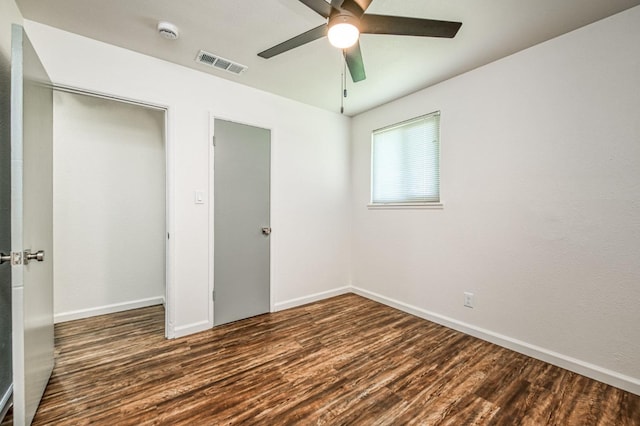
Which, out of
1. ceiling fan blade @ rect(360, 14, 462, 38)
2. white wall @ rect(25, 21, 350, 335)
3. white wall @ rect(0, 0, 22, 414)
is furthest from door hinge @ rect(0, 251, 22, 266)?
ceiling fan blade @ rect(360, 14, 462, 38)

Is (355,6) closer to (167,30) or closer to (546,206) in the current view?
(167,30)

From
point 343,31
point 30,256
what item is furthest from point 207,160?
point 343,31

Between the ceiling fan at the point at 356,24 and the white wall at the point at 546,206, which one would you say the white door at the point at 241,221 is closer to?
the ceiling fan at the point at 356,24

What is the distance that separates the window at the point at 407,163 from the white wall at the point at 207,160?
0.51 m

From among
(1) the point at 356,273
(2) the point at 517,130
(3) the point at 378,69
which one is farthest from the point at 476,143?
(1) the point at 356,273

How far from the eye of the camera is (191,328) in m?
2.62

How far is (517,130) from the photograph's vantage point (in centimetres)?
231

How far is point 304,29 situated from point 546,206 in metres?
2.30

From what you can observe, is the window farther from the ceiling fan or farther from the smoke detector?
the smoke detector

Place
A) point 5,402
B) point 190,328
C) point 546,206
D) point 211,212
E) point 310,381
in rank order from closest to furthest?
point 5,402
point 310,381
point 546,206
point 190,328
point 211,212

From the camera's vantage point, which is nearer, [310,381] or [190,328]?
[310,381]

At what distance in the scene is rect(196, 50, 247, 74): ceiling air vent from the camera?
237 centimetres

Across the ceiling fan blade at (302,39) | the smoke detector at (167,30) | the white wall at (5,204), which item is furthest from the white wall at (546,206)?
the white wall at (5,204)

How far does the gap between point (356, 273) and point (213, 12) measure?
126 inches
